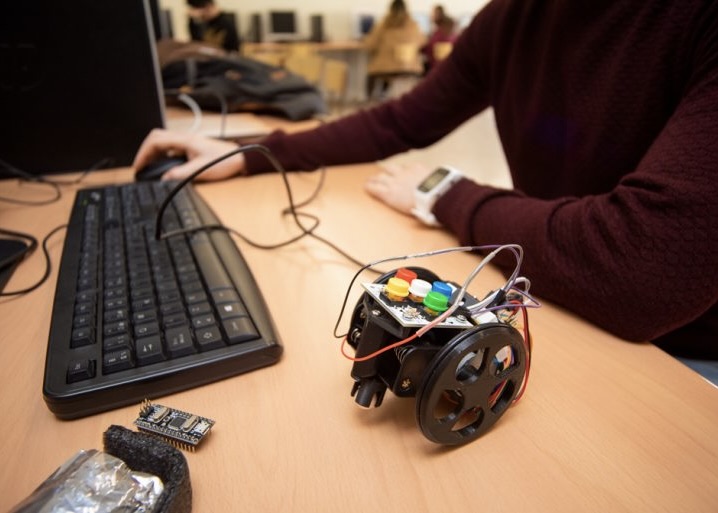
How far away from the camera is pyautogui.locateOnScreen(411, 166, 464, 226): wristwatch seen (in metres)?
0.72

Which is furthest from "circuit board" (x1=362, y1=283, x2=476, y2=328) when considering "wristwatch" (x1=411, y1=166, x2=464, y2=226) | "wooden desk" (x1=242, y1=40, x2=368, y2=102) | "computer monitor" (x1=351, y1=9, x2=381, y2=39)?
"computer monitor" (x1=351, y1=9, x2=381, y2=39)

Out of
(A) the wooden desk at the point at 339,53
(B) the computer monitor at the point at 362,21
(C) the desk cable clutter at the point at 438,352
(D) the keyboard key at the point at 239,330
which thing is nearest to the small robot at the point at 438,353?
(C) the desk cable clutter at the point at 438,352

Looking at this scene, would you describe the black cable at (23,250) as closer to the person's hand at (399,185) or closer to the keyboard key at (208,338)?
the keyboard key at (208,338)

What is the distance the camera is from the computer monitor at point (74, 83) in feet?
2.71

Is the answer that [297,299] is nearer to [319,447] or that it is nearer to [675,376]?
[319,447]

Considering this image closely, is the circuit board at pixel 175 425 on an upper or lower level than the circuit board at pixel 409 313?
lower

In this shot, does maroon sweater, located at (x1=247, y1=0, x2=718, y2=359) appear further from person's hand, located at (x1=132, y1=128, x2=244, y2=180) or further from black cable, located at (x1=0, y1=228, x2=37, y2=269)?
black cable, located at (x1=0, y1=228, x2=37, y2=269)

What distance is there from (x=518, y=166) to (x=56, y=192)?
0.92 m

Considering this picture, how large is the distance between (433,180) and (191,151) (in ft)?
1.71

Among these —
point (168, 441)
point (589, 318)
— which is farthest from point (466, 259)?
point (168, 441)

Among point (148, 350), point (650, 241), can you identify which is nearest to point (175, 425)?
point (148, 350)

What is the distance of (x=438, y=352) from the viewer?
0.31 m

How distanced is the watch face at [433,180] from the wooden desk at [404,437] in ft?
1.01

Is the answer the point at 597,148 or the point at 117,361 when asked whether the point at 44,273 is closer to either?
the point at 117,361
